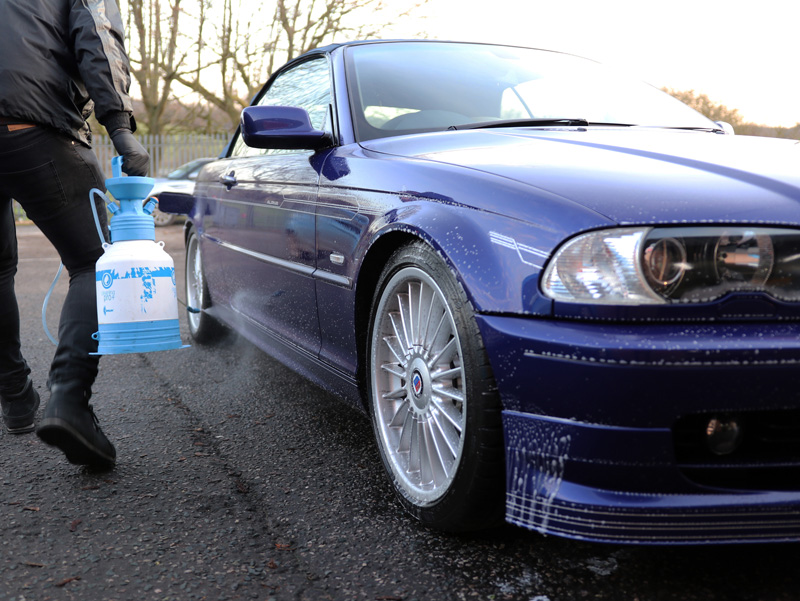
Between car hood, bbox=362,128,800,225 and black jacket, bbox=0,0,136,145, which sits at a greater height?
black jacket, bbox=0,0,136,145

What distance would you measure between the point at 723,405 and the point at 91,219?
2.22 m

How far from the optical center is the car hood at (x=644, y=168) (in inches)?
67.4

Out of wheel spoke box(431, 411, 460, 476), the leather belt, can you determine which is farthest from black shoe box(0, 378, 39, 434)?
wheel spoke box(431, 411, 460, 476)

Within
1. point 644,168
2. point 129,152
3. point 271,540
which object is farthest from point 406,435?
point 129,152

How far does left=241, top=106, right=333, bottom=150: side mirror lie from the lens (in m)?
2.91

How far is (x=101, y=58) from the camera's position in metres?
2.65

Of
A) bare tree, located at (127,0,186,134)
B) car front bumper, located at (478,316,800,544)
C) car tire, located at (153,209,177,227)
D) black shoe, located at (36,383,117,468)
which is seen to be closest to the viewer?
car front bumper, located at (478,316,800,544)

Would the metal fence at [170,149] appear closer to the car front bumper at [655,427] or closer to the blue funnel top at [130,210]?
the blue funnel top at [130,210]

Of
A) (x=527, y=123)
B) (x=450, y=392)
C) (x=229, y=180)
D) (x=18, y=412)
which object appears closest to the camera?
(x=450, y=392)

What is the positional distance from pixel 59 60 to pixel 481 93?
155 centimetres

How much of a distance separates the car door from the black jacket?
2.26 ft

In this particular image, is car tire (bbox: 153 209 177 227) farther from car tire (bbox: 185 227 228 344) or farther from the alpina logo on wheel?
the alpina logo on wheel

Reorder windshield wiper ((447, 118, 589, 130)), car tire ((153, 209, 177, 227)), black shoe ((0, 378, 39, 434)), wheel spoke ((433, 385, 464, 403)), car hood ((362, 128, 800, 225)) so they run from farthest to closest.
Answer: car tire ((153, 209, 177, 227)) < black shoe ((0, 378, 39, 434)) < windshield wiper ((447, 118, 589, 130)) < wheel spoke ((433, 385, 464, 403)) < car hood ((362, 128, 800, 225))

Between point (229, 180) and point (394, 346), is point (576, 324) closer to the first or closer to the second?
point (394, 346)
